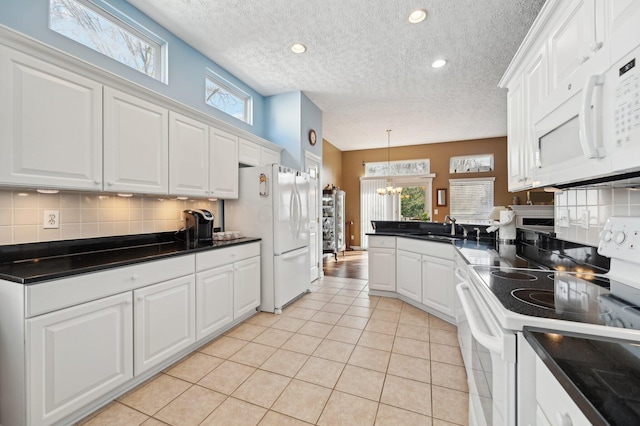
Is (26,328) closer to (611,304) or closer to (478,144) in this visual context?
(611,304)

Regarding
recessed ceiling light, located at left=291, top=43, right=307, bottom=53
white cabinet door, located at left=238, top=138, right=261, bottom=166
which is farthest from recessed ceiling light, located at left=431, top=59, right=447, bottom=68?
white cabinet door, located at left=238, top=138, right=261, bottom=166

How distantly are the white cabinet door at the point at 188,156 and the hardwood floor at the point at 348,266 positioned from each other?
3.07 m

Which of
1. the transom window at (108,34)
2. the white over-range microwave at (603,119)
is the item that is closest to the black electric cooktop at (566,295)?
the white over-range microwave at (603,119)

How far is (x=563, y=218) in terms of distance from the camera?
6.12ft

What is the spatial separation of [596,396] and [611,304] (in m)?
0.70

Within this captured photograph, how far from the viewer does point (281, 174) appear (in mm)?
3219

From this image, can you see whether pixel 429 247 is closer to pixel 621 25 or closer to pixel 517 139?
pixel 517 139

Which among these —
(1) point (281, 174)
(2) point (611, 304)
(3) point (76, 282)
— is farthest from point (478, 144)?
(3) point (76, 282)

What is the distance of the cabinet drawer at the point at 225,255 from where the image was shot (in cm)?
237

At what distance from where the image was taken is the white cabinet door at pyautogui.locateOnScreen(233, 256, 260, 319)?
2777 mm

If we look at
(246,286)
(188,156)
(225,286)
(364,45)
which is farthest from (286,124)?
(225,286)

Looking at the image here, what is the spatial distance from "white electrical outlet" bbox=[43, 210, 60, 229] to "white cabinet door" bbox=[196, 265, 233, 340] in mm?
1012

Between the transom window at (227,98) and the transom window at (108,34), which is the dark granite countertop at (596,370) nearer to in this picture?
the transom window at (108,34)

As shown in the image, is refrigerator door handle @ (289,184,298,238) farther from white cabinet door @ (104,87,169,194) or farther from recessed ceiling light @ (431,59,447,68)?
recessed ceiling light @ (431,59,447,68)
